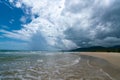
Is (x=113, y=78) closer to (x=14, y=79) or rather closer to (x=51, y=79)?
(x=51, y=79)

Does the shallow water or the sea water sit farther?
the sea water

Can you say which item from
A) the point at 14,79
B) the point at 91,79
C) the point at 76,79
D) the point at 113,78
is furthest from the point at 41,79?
the point at 113,78

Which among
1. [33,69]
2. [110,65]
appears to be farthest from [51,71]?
[110,65]

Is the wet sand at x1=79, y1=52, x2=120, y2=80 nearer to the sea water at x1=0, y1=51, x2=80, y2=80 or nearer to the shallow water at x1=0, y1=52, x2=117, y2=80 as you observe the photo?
the shallow water at x1=0, y1=52, x2=117, y2=80

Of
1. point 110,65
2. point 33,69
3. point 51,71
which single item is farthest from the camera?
point 110,65

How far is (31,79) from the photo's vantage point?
348 inches

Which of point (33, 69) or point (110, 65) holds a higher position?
point (110, 65)

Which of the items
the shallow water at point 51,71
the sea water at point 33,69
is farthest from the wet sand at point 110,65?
the sea water at point 33,69

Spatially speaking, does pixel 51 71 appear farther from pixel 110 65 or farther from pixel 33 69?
pixel 110 65

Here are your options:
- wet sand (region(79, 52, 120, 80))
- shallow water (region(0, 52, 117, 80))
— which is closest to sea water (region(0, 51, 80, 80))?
shallow water (region(0, 52, 117, 80))

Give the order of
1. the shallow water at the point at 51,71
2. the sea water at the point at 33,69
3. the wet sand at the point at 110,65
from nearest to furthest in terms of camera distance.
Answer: the shallow water at the point at 51,71
the sea water at the point at 33,69
the wet sand at the point at 110,65

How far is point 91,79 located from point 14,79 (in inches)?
237

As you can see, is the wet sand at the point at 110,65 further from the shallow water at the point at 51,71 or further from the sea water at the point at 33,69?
the sea water at the point at 33,69

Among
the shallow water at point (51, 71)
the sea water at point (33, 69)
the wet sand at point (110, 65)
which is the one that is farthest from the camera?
the wet sand at point (110, 65)
